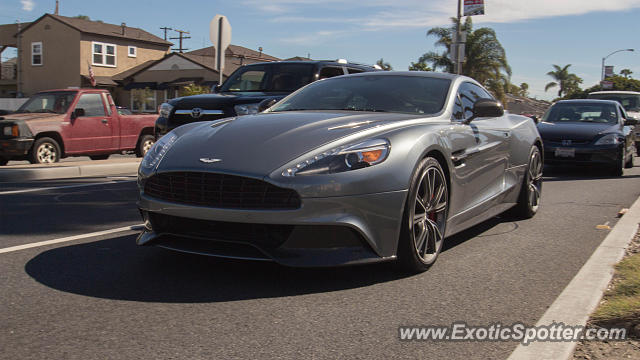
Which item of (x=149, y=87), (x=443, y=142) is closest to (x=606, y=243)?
(x=443, y=142)

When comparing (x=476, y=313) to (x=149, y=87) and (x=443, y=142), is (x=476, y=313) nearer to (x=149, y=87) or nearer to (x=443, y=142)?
(x=443, y=142)

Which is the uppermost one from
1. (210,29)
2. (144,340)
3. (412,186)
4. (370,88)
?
(210,29)

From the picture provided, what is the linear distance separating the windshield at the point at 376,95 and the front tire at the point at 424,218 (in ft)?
2.53

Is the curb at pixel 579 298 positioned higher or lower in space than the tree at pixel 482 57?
lower

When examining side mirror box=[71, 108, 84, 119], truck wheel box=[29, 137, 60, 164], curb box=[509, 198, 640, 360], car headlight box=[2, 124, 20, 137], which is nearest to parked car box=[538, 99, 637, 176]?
curb box=[509, 198, 640, 360]

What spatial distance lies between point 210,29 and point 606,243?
10.4m

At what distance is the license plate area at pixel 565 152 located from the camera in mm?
12000

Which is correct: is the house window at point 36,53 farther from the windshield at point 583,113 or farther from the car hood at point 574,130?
the car hood at point 574,130

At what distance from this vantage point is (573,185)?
1041cm

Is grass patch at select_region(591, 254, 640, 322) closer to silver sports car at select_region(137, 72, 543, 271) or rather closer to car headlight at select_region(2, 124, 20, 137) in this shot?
silver sports car at select_region(137, 72, 543, 271)

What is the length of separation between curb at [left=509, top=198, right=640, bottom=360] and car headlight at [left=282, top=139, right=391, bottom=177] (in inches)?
51.4

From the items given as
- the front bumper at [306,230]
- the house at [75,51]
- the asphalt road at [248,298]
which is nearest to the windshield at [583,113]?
the asphalt road at [248,298]

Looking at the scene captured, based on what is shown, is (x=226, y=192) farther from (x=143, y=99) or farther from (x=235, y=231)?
(x=143, y=99)

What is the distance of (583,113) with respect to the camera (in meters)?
13.4
